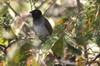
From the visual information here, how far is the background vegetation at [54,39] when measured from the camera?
131 cm

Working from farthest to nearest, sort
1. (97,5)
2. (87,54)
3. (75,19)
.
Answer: (87,54) < (97,5) < (75,19)

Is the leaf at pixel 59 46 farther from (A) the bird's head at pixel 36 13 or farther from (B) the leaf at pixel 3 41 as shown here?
(A) the bird's head at pixel 36 13

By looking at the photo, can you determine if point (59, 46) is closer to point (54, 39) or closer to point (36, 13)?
point (54, 39)

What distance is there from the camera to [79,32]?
4.96ft

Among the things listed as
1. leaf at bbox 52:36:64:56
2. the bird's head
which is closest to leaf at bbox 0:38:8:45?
leaf at bbox 52:36:64:56

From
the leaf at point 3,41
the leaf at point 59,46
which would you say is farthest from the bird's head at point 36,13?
the leaf at point 59,46

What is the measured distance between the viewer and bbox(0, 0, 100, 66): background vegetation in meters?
1.31

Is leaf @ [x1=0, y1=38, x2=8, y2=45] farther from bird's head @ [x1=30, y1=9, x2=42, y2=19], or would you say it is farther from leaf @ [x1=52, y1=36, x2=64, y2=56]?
bird's head @ [x1=30, y1=9, x2=42, y2=19]

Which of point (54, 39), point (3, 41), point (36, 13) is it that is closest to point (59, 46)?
point (54, 39)

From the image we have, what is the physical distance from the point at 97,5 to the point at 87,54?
0.31 meters

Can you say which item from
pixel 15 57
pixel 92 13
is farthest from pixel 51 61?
pixel 92 13

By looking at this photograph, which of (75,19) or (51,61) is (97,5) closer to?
(75,19)

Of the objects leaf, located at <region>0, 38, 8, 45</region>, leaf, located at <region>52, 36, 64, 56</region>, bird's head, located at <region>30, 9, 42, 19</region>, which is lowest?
leaf, located at <region>52, 36, 64, 56</region>

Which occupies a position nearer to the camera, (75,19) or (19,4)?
(75,19)
